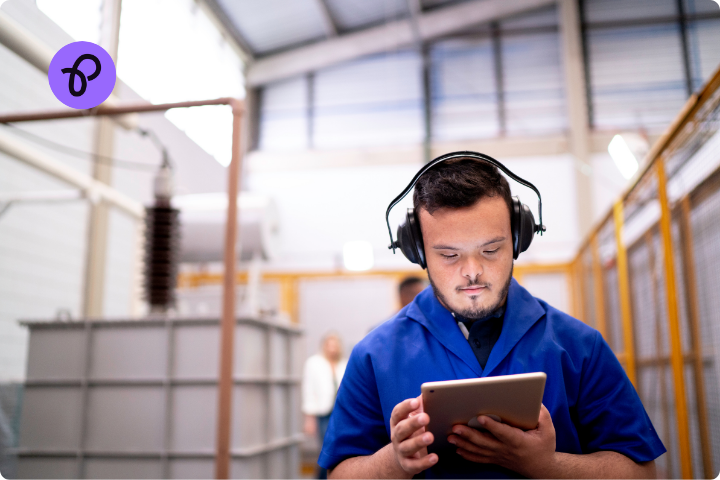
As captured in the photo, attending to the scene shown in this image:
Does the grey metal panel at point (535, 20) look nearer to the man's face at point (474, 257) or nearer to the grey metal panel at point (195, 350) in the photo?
the grey metal panel at point (195, 350)

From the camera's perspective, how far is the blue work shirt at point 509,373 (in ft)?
3.59

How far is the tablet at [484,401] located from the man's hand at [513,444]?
0.05 ft

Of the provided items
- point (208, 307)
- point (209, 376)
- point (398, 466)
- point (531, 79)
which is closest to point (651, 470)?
point (398, 466)

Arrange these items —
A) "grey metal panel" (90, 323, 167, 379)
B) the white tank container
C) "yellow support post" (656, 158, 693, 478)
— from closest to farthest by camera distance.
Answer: "yellow support post" (656, 158, 693, 478)
the white tank container
"grey metal panel" (90, 323, 167, 379)

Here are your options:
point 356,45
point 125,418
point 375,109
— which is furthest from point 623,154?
point 375,109

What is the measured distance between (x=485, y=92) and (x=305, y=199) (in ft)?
11.3

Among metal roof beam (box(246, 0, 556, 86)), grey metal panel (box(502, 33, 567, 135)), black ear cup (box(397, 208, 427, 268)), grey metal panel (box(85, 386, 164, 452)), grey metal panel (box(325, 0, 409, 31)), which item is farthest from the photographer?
grey metal panel (box(502, 33, 567, 135))

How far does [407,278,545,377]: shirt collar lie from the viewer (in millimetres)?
1105

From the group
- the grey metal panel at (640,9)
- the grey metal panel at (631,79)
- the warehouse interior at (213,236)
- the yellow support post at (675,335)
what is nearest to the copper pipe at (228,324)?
the warehouse interior at (213,236)

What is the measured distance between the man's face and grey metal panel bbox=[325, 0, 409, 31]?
3.63 ft

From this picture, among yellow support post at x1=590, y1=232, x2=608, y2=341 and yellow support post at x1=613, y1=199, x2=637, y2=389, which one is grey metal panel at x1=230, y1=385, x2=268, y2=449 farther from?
yellow support post at x1=590, y1=232, x2=608, y2=341

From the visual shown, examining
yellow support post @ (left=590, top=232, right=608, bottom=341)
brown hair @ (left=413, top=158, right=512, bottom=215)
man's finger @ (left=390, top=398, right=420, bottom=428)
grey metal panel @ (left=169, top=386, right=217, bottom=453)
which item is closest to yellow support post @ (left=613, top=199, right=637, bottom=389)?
yellow support post @ (left=590, top=232, right=608, bottom=341)

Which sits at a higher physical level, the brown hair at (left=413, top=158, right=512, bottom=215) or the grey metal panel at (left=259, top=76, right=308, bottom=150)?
the grey metal panel at (left=259, top=76, right=308, bottom=150)

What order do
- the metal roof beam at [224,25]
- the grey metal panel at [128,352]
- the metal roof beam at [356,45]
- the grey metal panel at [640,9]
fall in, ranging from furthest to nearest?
1. the grey metal panel at [640,9]
2. the grey metal panel at [128,352]
3. the metal roof beam at [356,45]
4. the metal roof beam at [224,25]
